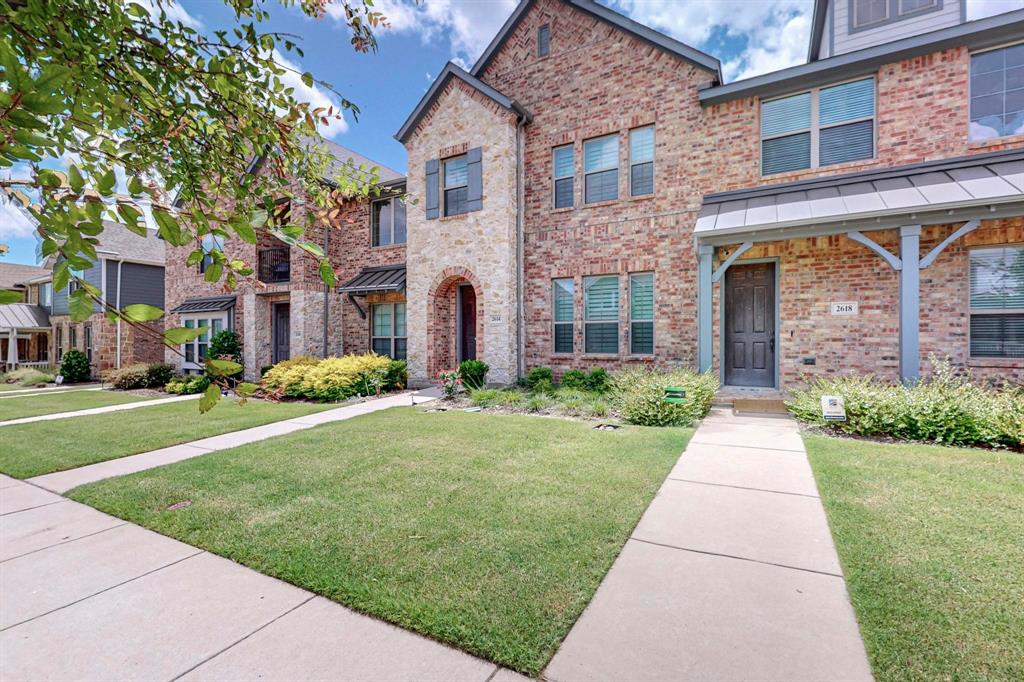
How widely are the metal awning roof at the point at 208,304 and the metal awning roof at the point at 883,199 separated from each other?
15.5 m

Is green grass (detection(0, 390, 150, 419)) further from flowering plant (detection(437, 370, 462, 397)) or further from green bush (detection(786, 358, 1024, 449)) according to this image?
green bush (detection(786, 358, 1024, 449))

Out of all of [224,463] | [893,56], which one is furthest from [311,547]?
[893,56]

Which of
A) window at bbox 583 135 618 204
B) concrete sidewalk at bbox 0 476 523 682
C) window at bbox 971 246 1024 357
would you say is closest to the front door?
window at bbox 583 135 618 204

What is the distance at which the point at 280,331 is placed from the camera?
52.2 feet

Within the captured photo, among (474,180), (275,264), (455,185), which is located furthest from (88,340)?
(474,180)

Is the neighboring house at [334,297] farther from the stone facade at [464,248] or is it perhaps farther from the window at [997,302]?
the window at [997,302]

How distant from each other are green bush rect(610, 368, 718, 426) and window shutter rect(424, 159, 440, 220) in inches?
270

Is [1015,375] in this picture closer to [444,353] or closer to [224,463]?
[444,353]

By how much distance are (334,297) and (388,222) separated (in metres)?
2.98

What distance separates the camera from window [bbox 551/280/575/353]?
1138 cm

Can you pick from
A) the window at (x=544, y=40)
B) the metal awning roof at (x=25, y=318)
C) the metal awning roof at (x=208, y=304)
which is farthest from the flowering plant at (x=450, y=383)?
the metal awning roof at (x=25, y=318)

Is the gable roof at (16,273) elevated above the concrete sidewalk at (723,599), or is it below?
above

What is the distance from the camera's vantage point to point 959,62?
8195 mm

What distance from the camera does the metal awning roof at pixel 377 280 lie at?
42.0 ft
